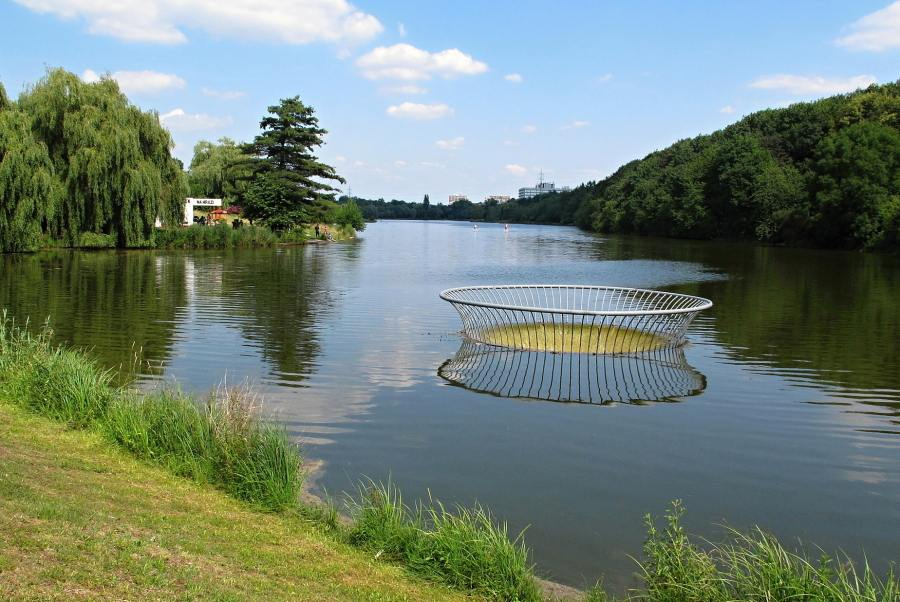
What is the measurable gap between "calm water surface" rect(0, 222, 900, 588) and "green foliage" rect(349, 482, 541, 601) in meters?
0.85

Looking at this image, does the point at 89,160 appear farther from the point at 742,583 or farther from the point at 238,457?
the point at 742,583

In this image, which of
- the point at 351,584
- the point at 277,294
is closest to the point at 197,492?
the point at 351,584

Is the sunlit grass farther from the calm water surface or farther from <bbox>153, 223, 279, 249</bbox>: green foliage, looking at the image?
<bbox>153, 223, 279, 249</bbox>: green foliage

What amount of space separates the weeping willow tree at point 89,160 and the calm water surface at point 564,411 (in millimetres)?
14327

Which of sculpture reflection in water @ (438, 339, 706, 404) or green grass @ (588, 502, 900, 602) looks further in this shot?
sculpture reflection in water @ (438, 339, 706, 404)

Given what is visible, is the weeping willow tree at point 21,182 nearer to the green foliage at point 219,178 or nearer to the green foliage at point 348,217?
the green foliage at point 219,178

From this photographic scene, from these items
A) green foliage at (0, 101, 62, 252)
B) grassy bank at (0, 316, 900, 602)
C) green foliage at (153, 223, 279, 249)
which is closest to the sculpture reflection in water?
grassy bank at (0, 316, 900, 602)

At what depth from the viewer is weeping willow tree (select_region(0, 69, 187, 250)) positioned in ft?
124

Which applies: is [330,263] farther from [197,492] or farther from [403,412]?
[197,492]

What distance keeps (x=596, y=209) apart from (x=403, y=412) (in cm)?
11815

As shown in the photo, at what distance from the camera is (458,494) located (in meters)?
7.86

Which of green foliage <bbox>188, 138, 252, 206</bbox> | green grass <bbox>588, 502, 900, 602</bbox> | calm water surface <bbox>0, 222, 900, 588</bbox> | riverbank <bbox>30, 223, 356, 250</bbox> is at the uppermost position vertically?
green foliage <bbox>188, 138, 252, 206</bbox>

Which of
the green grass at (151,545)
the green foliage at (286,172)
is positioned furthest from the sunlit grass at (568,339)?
the green foliage at (286,172)

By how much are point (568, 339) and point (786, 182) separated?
6541 centimetres
